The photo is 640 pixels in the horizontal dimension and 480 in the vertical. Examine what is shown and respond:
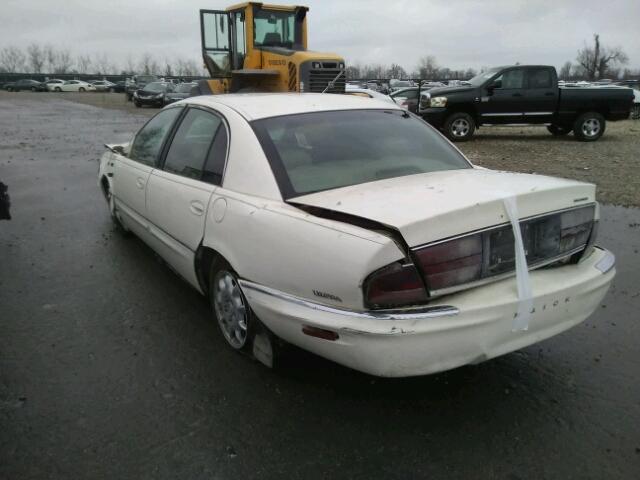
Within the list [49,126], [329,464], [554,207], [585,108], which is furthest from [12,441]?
[49,126]

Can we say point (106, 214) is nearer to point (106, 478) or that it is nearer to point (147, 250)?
point (147, 250)

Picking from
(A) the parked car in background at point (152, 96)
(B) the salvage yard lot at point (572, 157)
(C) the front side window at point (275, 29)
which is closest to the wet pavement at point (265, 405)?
(B) the salvage yard lot at point (572, 157)

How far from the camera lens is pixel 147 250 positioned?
5.04 metres

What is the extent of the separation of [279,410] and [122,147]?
3675mm

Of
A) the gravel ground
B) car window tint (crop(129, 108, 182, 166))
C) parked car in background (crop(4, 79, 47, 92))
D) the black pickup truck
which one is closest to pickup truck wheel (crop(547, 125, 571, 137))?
the gravel ground

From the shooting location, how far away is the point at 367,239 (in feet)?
7.20

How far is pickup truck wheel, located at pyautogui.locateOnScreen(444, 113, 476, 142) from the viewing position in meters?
13.7

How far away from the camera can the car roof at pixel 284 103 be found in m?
3.35

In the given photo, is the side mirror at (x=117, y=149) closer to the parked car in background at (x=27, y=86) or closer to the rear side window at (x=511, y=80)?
the rear side window at (x=511, y=80)

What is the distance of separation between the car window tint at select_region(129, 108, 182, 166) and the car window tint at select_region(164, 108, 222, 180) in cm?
25

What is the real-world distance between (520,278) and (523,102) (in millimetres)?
12775

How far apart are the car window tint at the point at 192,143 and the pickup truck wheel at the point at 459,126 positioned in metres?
10.9

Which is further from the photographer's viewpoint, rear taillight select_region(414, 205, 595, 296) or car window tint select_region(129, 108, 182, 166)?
car window tint select_region(129, 108, 182, 166)

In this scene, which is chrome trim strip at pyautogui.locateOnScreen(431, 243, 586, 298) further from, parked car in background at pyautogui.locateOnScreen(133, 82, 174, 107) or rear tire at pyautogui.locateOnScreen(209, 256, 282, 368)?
parked car in background at pyautogui.locateOnScreen(133, 82, 174, 107)
